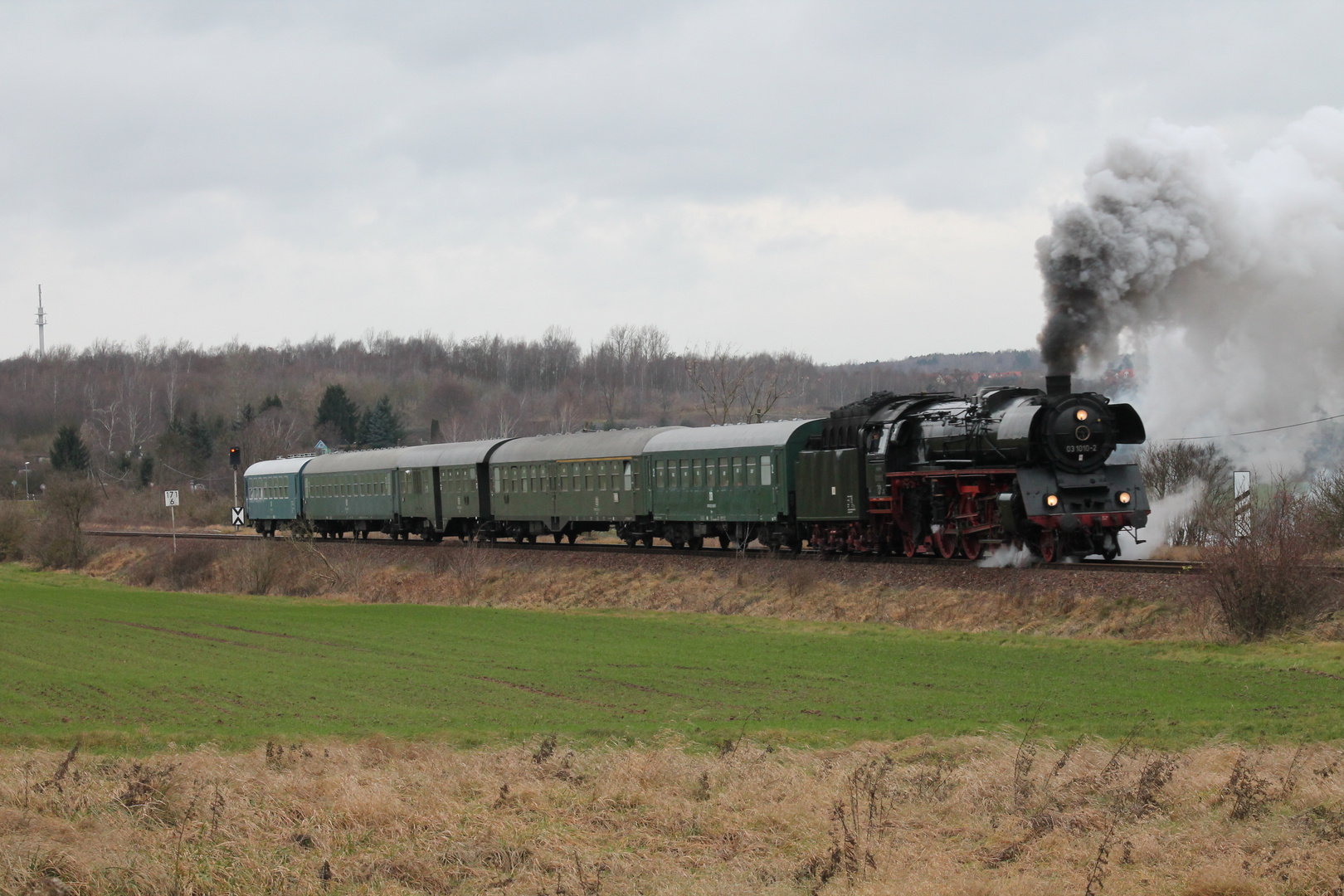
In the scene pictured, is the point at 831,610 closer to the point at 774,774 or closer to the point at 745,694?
the point at 745,694

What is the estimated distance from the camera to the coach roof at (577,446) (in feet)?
133

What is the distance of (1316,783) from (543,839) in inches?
273

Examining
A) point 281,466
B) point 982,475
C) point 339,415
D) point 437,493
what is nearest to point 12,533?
point 281,466

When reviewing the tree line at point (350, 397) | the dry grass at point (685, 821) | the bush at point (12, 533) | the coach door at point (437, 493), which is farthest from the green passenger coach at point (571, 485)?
the tree line at point (350, 397)

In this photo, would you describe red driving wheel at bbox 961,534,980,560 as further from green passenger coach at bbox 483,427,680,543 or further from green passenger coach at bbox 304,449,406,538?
green passenger coach at bbox 304,449,406,538

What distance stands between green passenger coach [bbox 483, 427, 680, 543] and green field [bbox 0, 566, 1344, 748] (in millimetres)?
11109

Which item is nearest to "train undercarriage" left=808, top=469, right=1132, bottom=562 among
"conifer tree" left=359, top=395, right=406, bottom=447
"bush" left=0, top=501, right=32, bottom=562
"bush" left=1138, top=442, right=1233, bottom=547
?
"bush" left=1138, top=442, right=1233, bottom=547

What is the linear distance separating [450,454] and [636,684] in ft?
101

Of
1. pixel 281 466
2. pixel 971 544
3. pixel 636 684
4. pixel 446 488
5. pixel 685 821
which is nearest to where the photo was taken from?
pixel 685 821

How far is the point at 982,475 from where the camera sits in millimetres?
26141

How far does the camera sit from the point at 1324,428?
39.7 m

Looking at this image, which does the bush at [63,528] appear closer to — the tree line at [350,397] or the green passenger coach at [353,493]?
the green passenger coach at [353,493]

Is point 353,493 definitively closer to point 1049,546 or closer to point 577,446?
point 577,446

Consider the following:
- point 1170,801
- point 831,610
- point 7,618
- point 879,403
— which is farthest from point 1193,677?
point 7,618
